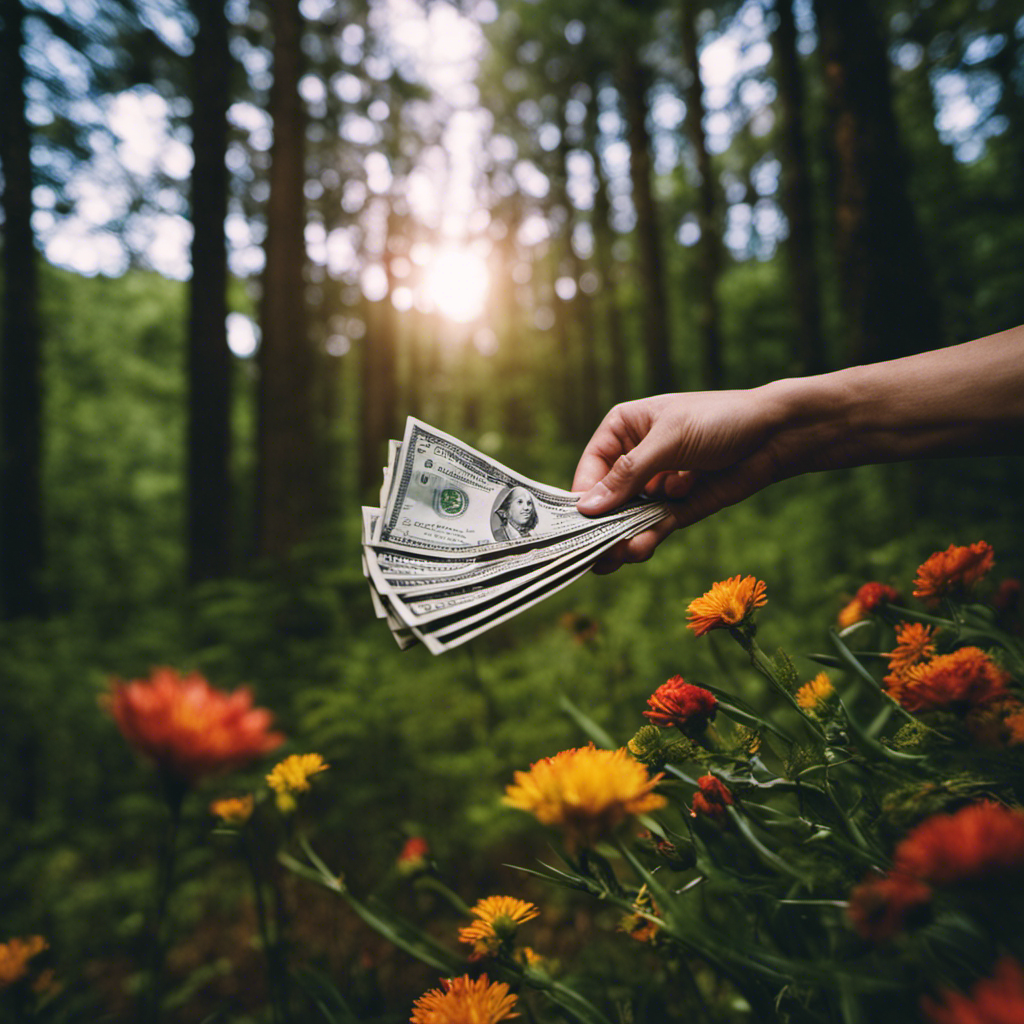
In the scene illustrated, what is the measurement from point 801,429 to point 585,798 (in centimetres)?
97

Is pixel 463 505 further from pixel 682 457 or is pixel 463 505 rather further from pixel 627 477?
pixel 682 457

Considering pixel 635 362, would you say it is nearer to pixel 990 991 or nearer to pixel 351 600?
pixel 351 600

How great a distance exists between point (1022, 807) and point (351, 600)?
3.20 meters

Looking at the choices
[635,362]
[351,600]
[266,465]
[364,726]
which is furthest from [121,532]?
[635,362]

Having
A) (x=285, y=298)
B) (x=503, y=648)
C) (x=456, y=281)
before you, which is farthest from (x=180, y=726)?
(x=456, y=281)

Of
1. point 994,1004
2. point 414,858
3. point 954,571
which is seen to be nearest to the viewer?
point 994,1004

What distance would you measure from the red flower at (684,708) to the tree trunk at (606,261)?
10.1 meters

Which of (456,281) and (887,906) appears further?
(456,281)

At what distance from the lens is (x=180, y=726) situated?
1.50ft

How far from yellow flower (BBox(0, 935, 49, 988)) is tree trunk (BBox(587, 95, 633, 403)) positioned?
10.4 m

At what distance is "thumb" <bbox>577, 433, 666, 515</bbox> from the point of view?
116 cm

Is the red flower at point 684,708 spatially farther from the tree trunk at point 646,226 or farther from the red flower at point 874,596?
the tree trunk at point 646,226

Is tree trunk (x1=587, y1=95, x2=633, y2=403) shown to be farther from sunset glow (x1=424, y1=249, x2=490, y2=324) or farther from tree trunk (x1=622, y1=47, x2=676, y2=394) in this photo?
sunset glow (x1=424, y1=249, x2=490, y2=324)

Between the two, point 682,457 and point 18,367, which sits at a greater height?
point 18,367
